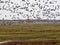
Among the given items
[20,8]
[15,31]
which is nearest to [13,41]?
[15,31]

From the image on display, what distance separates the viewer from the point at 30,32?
36.6 inches

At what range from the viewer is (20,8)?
0.96 m

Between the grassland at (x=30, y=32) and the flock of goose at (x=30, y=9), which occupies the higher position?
the flock of goose at (x=30, y=9)

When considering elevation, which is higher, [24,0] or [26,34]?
[24,0]

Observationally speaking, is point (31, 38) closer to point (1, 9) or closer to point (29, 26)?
point (29, 26)

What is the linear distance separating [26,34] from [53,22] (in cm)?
12

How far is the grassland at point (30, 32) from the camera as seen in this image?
3.03 ft

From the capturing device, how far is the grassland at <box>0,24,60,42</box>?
923mm

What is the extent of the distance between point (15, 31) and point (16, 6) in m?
0.11

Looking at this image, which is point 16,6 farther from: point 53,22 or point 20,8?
point 53,22

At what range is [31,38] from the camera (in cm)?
93

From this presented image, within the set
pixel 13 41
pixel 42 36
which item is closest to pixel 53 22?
pixel 42 36

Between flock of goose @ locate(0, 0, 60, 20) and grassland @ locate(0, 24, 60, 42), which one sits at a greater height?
flock of goose @ locate(0, 0, 60, 20)

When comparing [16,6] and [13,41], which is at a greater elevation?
[16,6]
